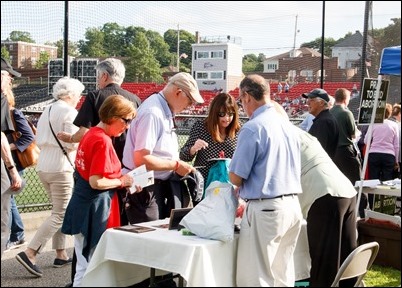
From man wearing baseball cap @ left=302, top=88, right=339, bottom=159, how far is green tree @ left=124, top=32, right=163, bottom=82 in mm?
2576

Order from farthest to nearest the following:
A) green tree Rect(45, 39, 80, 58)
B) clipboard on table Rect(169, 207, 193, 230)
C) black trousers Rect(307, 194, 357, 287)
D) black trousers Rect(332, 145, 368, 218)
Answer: black trousers Rect(332, 145, 368, 218)
green tree Rect(45, 39, 80, 58)
black trousers Rect(307, 194, 357, 287)
clipboard on table Rect(169, 207, 193, 230)

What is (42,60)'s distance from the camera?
699 cm

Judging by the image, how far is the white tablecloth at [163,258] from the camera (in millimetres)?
3402

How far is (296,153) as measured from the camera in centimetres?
376

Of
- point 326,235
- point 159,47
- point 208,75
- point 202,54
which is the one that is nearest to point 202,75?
point 208,75

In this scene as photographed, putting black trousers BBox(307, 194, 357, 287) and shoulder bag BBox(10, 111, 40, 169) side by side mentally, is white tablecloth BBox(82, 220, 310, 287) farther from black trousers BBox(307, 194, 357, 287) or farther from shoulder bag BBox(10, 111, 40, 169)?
shoulder bag BBox(10, 111, 40, 169)

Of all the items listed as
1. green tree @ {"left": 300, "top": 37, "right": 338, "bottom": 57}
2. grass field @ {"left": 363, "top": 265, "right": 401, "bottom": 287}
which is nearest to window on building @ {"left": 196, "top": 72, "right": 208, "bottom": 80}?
green tree @ {"left": 300, "top": 37, "right": 338, "bottom": 57}

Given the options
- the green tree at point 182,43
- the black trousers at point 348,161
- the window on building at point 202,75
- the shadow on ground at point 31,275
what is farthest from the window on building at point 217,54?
the shadow on ground at point 31,275

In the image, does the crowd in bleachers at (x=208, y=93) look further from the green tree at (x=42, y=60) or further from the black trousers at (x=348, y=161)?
the black trousers at (x=348, y=161)

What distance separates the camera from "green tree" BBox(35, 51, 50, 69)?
686 centimetres

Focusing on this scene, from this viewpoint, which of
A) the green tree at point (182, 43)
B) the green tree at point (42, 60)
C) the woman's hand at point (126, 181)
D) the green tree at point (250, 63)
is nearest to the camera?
the woman's hand at point (126, 181)

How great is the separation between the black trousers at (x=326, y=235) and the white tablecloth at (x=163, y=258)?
888 millimetres

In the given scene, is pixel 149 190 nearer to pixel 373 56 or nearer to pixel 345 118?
pixel 345 118

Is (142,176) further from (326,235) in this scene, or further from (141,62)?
(141,62)
